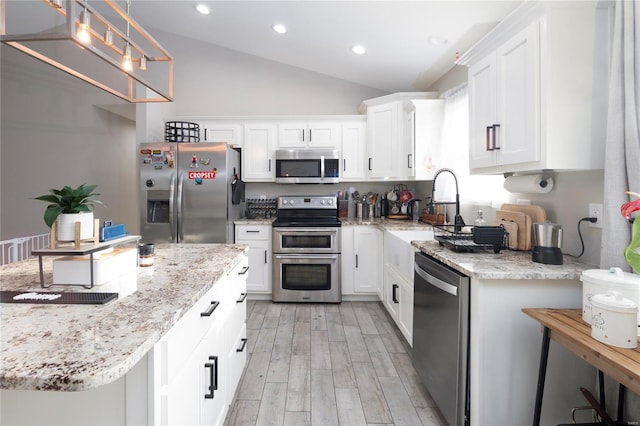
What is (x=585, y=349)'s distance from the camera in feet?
3.45

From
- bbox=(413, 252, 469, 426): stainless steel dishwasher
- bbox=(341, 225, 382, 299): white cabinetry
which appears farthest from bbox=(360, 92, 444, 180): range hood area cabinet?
bbox=(413, 252, 469, 426): stainless steel dishwasher

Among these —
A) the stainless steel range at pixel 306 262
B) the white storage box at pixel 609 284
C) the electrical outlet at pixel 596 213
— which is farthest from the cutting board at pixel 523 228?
the stainless steel range at pixel 306 262

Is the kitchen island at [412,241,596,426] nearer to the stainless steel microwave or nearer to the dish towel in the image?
the stainless steel microwave

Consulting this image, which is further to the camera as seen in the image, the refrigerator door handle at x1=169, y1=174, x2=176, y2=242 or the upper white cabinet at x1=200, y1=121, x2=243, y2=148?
the upper white cabinet at x1=200, y1=121, x2=243, y2=148

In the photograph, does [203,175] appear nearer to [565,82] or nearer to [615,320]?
[565,82]

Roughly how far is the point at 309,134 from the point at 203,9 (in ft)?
5.63

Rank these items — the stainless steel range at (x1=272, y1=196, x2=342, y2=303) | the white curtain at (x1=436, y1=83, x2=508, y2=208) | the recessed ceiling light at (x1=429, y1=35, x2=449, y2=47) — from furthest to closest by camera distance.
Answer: the stainless steel range at (x1=272, y1=196, x2=342, y2=303) < the recessed ceiling light at (x1=429, y1=35, x2=449, y2=47) < the white curtain at (x1=436, y1=83, x2=508, y2=208)

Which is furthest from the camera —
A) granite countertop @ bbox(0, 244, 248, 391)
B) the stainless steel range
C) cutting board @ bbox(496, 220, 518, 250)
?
the stainless steel range

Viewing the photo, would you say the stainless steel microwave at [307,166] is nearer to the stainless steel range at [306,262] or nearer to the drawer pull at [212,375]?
the stainless steel range at [306,262]

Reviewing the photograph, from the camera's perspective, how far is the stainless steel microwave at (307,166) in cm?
395

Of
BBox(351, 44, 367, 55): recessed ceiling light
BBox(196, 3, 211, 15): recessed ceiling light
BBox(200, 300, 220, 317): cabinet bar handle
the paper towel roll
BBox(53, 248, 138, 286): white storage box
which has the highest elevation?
BBox(196, 3, 211, 15): recessed ceiling light

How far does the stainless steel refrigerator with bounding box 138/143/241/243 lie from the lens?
359cm

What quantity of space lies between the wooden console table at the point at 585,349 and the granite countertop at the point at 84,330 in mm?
1244

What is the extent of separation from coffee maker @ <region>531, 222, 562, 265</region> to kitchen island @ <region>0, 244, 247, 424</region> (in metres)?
1.58
